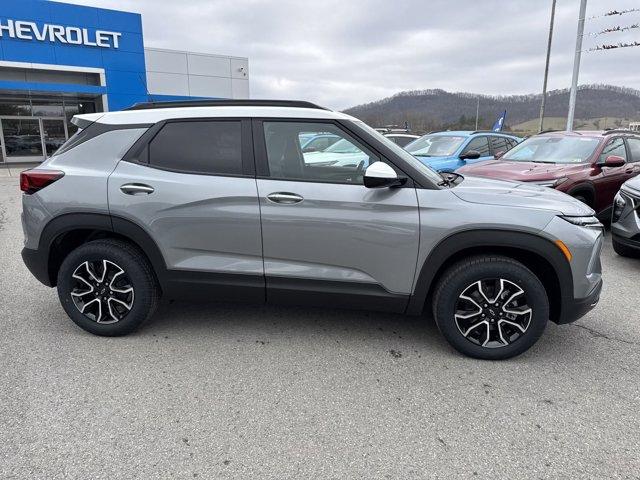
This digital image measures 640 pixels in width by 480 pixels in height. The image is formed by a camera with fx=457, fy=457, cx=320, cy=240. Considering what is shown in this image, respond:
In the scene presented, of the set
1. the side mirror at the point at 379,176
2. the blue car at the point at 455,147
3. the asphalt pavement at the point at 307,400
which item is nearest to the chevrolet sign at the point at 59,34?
the blue car at the point at 455,147

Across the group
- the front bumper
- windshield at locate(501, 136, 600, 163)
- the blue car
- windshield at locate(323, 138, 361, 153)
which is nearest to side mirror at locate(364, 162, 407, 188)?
windshield at locate(323, 138, 361, 153)

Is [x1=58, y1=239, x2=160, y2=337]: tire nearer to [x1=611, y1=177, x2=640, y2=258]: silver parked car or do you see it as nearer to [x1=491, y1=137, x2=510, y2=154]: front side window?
[x1=611, y1=177, x2=640, y2=258]: silver parked car

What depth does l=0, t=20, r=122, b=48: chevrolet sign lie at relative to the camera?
20250mm

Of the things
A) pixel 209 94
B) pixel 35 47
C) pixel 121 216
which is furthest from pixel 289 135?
pixel 209 94

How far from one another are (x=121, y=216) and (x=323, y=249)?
1524 mm

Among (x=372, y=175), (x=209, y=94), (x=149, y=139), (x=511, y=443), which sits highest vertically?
(x=209, y=94)

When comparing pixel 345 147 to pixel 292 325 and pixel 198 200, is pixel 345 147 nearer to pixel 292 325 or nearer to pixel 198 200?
pixel 198 200

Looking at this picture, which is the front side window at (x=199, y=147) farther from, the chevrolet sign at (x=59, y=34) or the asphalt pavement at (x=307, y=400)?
the chevrolet sign at (x=59, y=34)

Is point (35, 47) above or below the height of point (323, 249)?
above

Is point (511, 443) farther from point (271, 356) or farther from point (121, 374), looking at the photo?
point (121, 374)

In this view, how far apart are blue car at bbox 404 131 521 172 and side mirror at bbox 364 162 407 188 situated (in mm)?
6034

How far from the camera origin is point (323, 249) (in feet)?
10.7

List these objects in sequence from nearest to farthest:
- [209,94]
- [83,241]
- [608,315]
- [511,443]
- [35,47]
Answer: [511,443] < [83,241] < [608,315] < [35,47] < [209,94]

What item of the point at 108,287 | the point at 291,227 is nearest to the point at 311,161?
the point at 291,227
